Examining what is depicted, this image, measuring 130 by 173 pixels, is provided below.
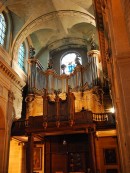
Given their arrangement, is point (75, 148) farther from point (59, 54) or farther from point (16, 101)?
point (59, 54)

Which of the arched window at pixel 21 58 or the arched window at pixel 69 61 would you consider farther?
the arched window at pixel 69 61

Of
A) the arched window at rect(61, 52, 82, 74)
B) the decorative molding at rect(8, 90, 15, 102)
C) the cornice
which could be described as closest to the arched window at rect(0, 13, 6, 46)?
the cornice

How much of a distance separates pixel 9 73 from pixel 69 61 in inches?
253

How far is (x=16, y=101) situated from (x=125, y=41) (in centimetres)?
1047

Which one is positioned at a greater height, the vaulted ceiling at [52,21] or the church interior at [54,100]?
the vaulted ceiling at [52,21]

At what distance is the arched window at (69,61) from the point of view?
17703mm

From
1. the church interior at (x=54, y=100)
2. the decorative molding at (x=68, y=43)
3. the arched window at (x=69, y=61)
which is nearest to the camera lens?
the church interior at (x=54, y=100)

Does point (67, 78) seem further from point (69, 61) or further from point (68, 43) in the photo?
point (68, 43)

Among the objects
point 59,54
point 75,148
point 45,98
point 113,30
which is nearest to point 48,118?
point 45,98

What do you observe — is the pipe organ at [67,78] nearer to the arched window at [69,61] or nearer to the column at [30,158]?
the arched window at [69,61]

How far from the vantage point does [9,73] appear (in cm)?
1333

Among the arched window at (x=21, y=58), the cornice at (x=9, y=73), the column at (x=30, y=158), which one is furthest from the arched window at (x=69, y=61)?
the column at (x=30, y=158)

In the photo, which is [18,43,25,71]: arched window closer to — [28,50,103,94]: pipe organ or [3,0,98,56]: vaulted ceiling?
[28,50,103,94]: pipe organ

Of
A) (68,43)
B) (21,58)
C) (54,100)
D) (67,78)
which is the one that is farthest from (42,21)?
(54,100)
